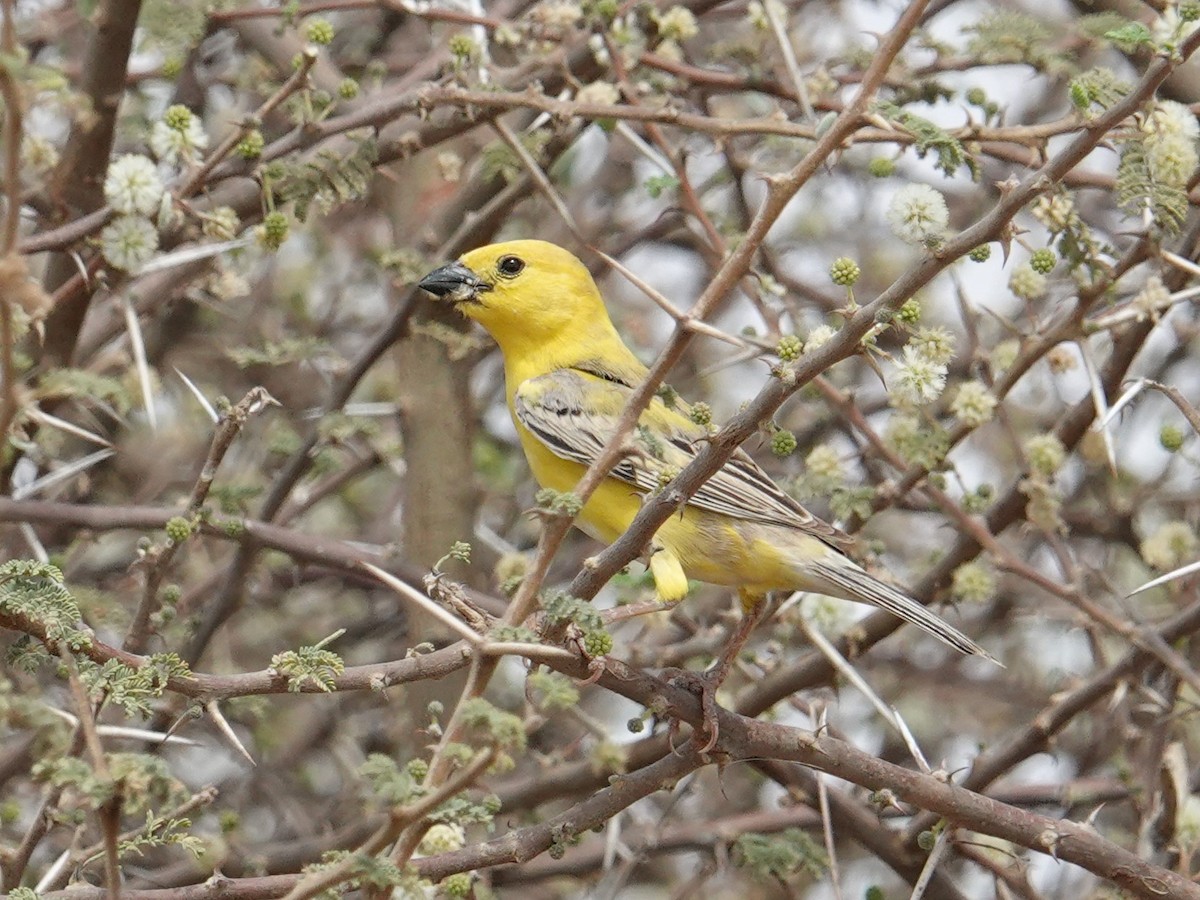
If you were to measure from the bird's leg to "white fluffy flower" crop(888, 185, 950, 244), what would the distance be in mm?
1232

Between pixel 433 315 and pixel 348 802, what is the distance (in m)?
1.82

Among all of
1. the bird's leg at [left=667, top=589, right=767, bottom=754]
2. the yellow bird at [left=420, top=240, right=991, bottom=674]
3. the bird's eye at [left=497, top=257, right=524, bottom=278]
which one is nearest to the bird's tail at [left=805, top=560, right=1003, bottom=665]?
the yellow bird at [left=420, top=240, right=991, bottom=674]

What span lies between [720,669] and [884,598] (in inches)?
19.2

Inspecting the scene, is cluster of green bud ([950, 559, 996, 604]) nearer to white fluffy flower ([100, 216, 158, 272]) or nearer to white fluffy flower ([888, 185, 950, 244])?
white fluffy flower ([888, 185, 950, 244])

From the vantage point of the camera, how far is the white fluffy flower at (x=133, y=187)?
11.8 feet

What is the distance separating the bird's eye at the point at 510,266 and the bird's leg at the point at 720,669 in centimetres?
142

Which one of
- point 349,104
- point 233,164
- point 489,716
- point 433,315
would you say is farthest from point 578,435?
point 489,716

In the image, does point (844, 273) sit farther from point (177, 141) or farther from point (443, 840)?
point (177, 141)

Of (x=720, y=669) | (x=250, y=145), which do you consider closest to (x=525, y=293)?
(x=250, y=145)

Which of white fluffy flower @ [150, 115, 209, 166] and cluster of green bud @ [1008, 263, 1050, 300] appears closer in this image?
white fluffy flower @ [150, 115, 209, 166]

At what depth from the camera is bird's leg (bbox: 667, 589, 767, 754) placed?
3.54 metres

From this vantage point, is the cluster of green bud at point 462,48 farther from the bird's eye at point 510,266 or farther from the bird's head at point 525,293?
the bird's eye at point 510,266

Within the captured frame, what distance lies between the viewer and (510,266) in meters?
5.38

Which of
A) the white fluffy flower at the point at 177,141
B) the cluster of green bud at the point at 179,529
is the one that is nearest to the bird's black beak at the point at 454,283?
the white fluffy flower at the point at 177,141
